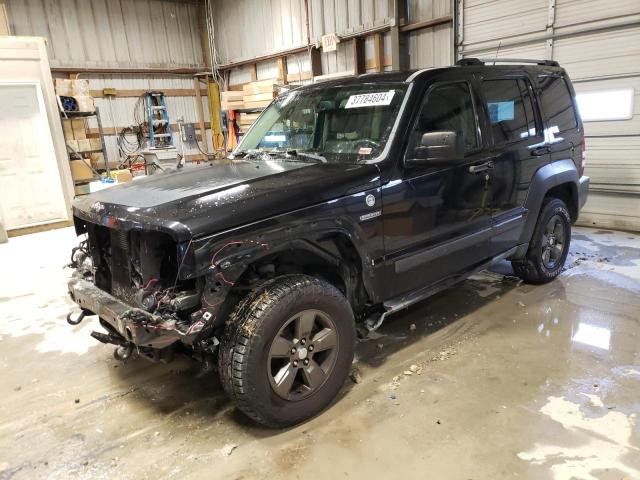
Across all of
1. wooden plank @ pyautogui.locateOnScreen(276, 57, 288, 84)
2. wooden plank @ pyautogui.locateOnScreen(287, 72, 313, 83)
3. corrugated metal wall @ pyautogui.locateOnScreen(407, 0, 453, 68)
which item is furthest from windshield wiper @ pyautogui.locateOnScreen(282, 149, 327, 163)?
wooden plank @ pyautogui.locateOnScreen(276, 57, 288, 84)

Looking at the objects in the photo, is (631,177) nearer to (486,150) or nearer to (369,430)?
(486,150)

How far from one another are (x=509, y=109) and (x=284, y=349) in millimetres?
2616

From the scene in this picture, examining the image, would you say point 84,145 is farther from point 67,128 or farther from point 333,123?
point 333,123

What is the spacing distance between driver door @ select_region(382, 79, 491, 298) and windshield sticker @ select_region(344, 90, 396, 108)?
236 mm

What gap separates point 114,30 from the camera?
12.6 metres

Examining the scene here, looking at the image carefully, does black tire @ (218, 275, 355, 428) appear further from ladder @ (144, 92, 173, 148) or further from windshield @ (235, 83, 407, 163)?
ladder @ (144, 92, 173, 148)

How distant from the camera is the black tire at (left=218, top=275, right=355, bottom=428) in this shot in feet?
7.70

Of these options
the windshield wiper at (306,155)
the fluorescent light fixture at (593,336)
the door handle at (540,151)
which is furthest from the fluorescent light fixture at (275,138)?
the fluorescent light fixture at (593,336)

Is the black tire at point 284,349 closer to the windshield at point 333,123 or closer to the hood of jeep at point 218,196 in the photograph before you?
the hood of jeep at point 218,196

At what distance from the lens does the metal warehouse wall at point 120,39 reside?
38.5 ft

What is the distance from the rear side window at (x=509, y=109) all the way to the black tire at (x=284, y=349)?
1.92m

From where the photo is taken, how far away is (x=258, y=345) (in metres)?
2.34

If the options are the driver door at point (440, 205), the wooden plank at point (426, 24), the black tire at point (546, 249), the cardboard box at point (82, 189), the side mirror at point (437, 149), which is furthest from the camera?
the cardboard box at point (82, 189)

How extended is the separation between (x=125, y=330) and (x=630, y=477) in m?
2.39
